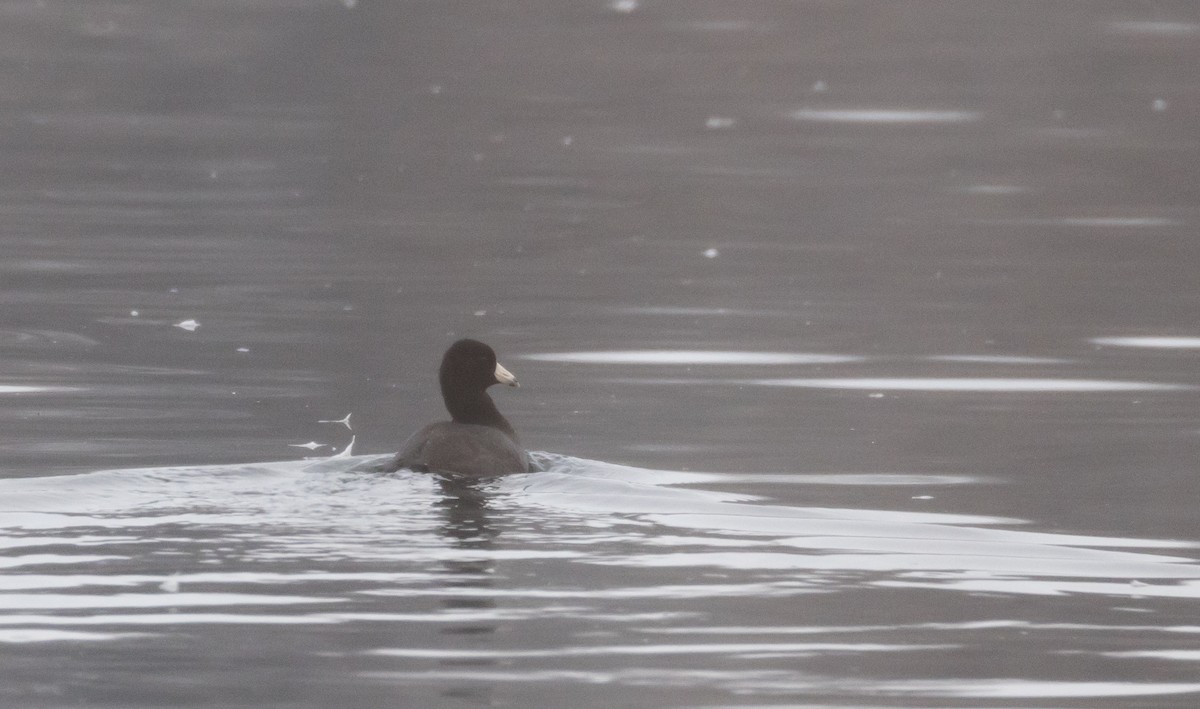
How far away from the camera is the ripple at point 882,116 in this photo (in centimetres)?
2814

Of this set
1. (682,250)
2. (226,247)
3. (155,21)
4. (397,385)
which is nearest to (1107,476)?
(397,385)

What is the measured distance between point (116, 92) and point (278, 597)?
23915 mm

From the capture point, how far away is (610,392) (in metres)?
12.5

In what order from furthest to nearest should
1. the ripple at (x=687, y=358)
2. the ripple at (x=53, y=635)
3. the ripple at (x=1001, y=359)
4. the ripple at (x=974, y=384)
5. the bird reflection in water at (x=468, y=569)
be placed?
the ripple at (x=1001, y=359) → the ripple at (x=687, y=358) → the ripple at (x=974, y=384) → the ripple at (x=53, y=635) → the bird reflection in water at (x=468, y=569)

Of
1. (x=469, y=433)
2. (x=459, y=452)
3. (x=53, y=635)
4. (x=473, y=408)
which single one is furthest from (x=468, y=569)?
(x=473, y=408)

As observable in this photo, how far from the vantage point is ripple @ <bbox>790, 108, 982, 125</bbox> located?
2814cm

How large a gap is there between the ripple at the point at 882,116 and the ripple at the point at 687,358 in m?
14.7

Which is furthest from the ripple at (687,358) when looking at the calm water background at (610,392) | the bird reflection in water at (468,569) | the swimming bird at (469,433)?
the bird reflection in water at (468,569)

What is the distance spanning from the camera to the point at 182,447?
10.8m

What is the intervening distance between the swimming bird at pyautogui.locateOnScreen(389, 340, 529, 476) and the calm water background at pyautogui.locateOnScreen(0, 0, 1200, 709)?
192 mm

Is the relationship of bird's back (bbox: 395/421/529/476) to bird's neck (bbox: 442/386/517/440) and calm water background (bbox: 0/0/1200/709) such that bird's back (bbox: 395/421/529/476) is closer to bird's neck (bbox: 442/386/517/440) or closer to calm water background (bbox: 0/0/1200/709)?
calm water background (bbox: 0/0/1200/709)

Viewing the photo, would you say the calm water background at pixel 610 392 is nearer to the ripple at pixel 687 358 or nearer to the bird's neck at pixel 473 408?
the ripple at pixel 687 358

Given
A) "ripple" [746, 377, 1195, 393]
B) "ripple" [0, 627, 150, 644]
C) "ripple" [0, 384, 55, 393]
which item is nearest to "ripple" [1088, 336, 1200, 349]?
"ripple" [746, 377, 1195, 393]

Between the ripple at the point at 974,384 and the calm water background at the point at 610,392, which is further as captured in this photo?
the ripple at the point at 974,384
